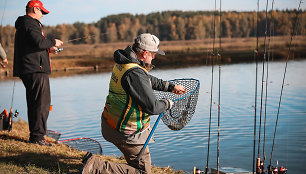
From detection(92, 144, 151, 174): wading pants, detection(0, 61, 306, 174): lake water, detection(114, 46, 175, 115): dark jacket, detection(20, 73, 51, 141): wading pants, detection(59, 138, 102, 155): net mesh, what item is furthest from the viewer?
detection(0, 61, 306, 174): lake water

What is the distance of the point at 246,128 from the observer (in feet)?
30.5

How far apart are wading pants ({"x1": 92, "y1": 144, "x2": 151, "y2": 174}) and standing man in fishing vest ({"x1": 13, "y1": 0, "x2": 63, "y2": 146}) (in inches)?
84.0

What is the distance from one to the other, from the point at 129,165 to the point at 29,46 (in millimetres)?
2572

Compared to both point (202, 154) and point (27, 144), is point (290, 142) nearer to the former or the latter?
point (202, 154)

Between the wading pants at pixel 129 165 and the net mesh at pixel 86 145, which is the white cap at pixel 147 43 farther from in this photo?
the net mesh at pixel 86 145

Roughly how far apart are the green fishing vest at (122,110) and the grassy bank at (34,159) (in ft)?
3.41

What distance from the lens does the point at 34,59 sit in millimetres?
5613

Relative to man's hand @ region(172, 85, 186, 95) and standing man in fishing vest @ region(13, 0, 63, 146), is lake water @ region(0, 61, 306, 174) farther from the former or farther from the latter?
man's hand @ region(172, 85, 186, 95)

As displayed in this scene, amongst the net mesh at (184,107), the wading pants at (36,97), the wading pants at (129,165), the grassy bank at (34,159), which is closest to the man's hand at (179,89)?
the net mesh at (184,107)

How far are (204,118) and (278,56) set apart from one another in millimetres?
25424

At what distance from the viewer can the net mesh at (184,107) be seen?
4.45m

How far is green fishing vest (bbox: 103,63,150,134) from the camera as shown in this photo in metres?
3.86

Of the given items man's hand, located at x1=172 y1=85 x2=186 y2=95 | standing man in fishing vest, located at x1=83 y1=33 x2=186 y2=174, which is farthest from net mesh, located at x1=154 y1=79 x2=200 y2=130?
standing man in fishing vest, located at x1=83 y1=33 x2=186 y2=174

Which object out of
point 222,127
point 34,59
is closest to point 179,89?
point 34,59
